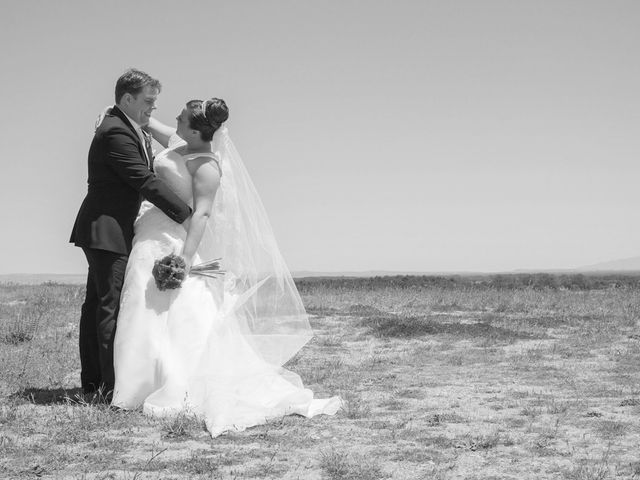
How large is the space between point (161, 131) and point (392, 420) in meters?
3.69

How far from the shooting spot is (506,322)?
1634 centimetres

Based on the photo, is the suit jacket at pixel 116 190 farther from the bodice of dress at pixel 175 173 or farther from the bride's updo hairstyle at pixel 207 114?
the bride's updo hairstyle at pixel 207 114

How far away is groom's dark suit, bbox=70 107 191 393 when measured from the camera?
6.82 meters

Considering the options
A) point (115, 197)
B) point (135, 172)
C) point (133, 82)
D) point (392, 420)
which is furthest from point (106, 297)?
point (392, 420)

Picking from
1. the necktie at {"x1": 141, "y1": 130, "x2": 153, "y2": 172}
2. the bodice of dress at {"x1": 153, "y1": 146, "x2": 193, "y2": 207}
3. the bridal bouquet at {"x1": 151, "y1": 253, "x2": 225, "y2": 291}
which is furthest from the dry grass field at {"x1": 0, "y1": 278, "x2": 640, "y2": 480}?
the necktie at {"x1": 141, "y1": 130, "x2": 153, "y2": 172}

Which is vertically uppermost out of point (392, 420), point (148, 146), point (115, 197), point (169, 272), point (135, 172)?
point (148, 146)

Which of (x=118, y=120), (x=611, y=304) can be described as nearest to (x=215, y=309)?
(x=118, y=120)

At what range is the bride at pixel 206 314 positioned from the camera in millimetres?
6762

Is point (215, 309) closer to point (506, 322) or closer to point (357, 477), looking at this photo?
point (357, 477)

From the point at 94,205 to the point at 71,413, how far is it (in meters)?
1.89

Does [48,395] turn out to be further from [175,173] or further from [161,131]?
[161,131]

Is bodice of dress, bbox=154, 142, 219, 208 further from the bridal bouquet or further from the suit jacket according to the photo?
the bridal bouquet

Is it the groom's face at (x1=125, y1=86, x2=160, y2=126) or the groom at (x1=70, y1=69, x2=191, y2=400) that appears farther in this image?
the groom's face at (x1=125, y1=86, x2=160, y2=126)

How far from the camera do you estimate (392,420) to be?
6.88 metres
